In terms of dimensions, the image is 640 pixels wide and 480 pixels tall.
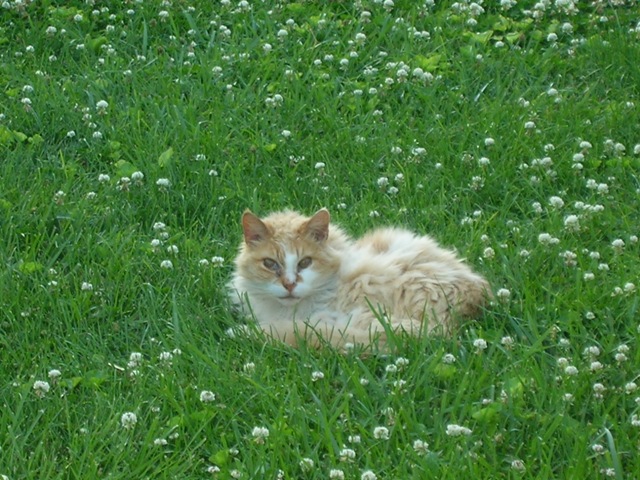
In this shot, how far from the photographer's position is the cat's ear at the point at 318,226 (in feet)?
18.5

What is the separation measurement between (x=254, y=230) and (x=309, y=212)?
3.16 ft

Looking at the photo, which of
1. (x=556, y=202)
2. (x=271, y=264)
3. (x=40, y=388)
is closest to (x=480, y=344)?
(x=271, y=264)

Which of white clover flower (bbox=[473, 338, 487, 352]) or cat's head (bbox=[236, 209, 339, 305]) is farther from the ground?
cat's head (bbox=[236, 209, 339, 305])

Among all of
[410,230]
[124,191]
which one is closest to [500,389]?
[410,230]

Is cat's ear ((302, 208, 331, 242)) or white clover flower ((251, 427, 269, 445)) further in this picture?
cat's ear ((302, 208, 331, 242))

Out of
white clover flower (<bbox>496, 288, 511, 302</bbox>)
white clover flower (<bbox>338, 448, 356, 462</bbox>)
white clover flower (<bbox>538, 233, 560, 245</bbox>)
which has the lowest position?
white clover flower (<bbox>338, 448, 356, 462</bbox>)

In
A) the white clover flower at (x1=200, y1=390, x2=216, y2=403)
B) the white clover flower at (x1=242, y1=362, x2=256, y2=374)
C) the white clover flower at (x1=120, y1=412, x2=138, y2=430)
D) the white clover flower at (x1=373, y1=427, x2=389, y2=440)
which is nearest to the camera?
the white clover flower at (x1=373, y1=427, x2=389, y2=440)

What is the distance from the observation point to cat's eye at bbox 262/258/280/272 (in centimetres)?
566

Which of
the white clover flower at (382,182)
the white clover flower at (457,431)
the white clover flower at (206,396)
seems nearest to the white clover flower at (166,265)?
the white clover flower at (206,396)

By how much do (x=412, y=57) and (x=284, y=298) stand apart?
2877 mm

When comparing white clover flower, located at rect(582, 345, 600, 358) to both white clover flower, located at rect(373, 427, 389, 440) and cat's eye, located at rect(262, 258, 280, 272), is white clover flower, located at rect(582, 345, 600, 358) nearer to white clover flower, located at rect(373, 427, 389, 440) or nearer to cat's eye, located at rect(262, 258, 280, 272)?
white clover flower, located at rect(373, 427, 389, 440)

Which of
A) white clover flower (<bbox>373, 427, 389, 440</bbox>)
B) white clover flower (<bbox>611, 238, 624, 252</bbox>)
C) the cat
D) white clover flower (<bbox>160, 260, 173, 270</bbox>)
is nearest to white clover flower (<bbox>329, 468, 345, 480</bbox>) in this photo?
white clover flower (<bbox>373, 427, 389, 440</bbox>)

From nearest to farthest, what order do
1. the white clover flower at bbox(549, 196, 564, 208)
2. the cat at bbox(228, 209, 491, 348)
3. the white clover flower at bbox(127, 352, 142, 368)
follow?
the white clover flower at bbox(127, 352, 142, 368), the cat at bbox(228, 209, 491, 348), the white clover flower at bbox(549, 196, 564, 208)

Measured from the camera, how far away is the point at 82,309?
18.5 ft
